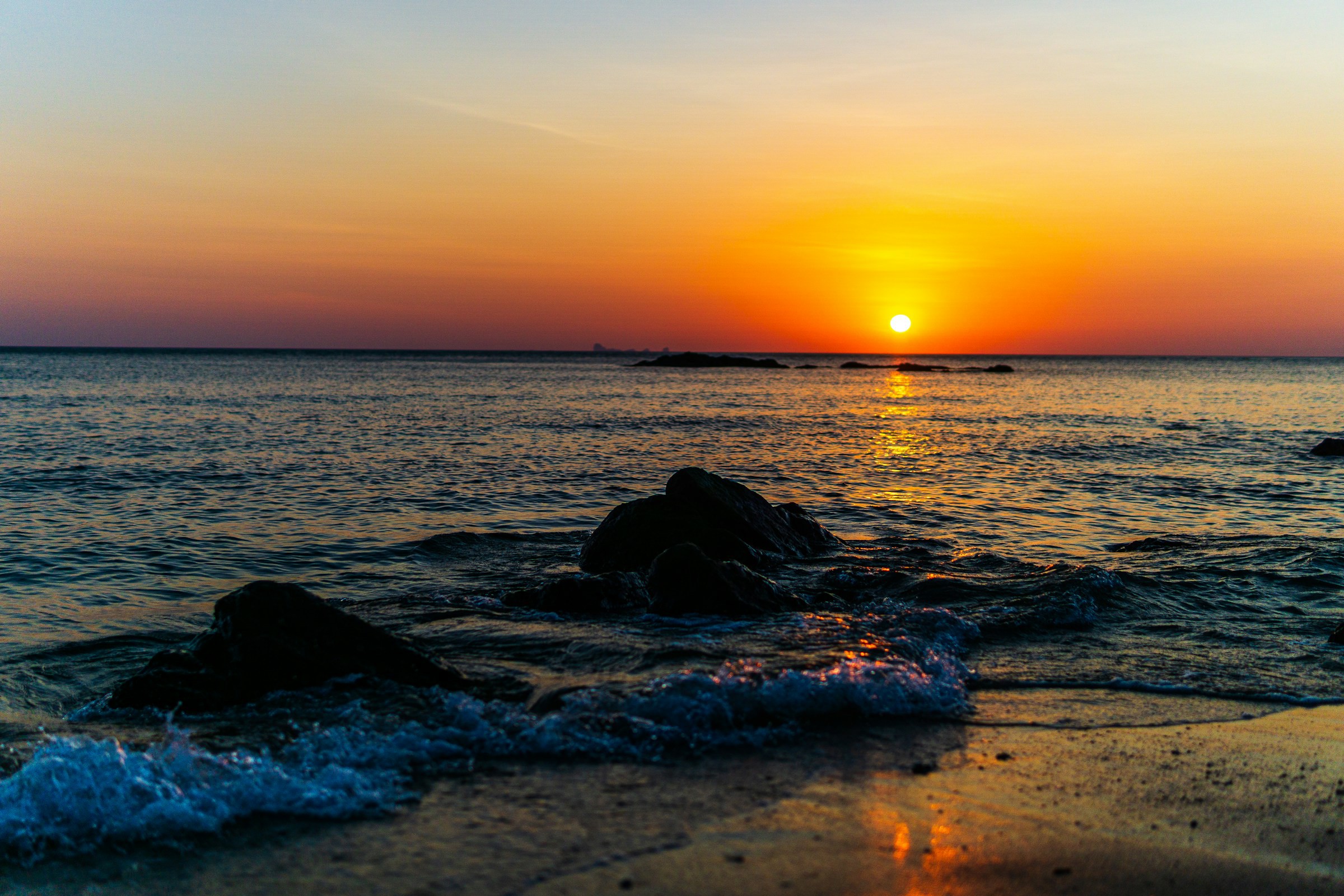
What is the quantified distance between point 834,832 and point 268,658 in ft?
14.4

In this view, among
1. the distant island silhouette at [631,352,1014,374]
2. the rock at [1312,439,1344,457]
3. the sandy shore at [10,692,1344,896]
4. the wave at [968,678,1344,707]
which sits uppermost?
the distant island silhouette at [631,352,1014,374]

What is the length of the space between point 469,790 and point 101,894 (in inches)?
67.5

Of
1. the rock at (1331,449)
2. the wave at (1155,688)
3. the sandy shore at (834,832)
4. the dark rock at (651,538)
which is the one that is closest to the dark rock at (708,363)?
the rock at (1331,449)

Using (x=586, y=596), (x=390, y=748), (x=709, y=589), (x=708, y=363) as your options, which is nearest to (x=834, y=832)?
(x=390, y=748)

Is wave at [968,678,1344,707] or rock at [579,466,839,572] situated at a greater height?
rock at [579,466,839,572]

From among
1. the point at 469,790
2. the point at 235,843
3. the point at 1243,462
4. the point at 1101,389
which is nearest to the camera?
the point at 235,843

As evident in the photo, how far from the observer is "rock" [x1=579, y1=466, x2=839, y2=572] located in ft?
38.4

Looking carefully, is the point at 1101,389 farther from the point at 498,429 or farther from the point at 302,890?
the point at 302,890

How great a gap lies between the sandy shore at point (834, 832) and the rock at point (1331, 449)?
24269 millimetres

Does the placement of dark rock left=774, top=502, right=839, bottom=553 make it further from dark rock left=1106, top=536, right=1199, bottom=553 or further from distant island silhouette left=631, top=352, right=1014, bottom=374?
distant island silhouette left=631, top=352, right=1014, bottom=374

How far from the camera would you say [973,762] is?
17.7 feet

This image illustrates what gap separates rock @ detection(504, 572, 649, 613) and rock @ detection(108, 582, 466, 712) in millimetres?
2428

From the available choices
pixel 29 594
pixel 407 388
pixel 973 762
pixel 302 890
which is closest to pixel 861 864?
pixel 973 762

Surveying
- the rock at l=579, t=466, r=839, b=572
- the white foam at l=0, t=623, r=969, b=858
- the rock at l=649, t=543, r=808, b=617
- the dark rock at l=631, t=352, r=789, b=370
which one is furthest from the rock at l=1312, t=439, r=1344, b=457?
the dark rock at l=631, t=352, r=789, b=370
